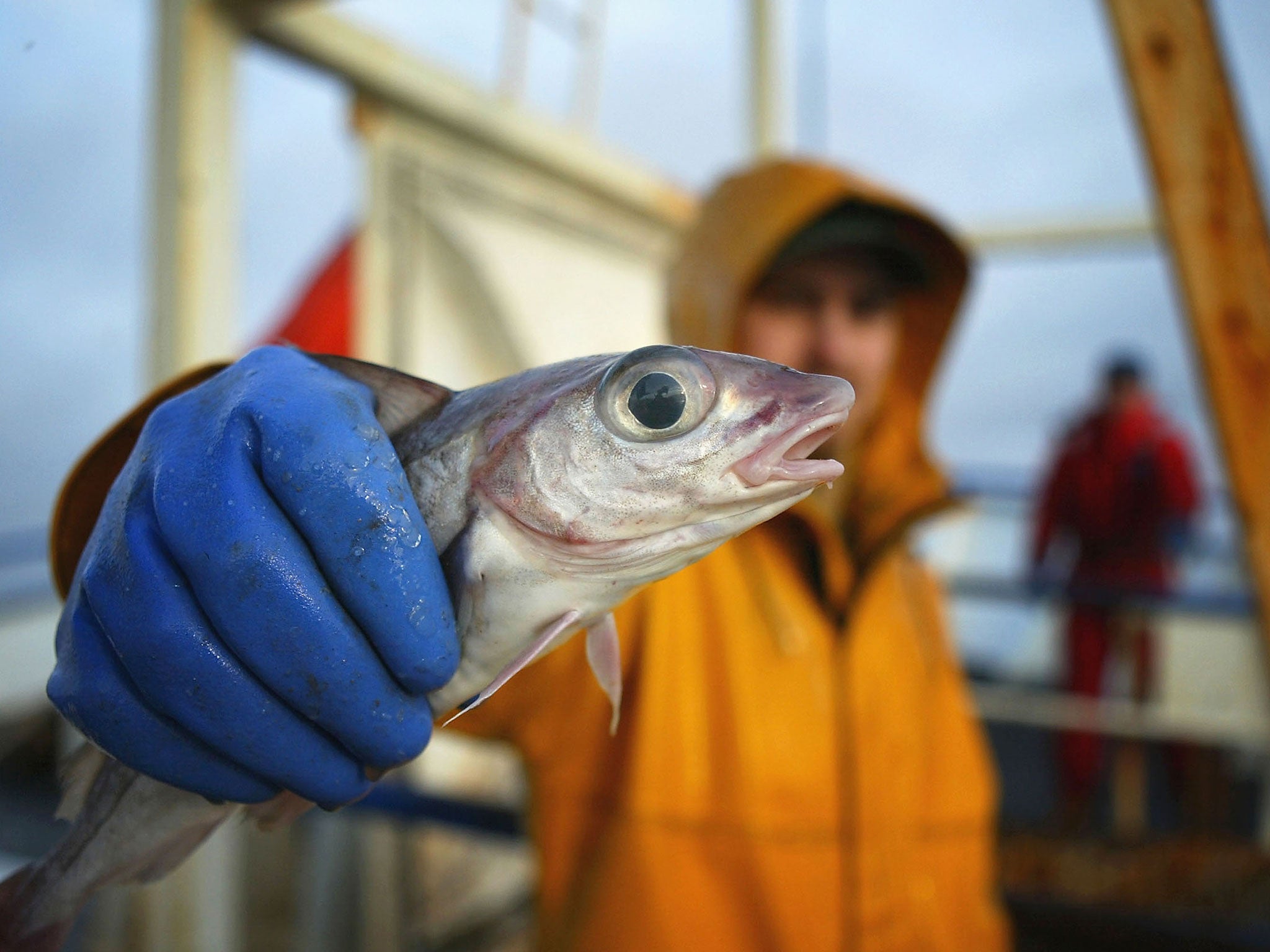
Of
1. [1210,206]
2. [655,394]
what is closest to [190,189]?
[655,394]

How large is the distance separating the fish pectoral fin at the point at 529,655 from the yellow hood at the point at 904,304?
1.16m

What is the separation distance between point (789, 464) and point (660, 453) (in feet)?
0.34

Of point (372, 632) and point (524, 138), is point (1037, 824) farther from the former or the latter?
point (524, 138)

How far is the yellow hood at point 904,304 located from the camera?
1.70 meters

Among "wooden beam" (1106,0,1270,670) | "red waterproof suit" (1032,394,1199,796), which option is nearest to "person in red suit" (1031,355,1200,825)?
"red waterproof suit" (1032,394,1199,796)

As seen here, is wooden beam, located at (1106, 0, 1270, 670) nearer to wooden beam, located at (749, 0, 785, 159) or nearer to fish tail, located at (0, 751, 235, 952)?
fish tail, located at (0, 751, 235, 952)

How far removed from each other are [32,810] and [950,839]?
4.93m

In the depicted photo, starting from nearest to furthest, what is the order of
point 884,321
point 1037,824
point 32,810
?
point 884,321 < point 1037,824 < point 32,810

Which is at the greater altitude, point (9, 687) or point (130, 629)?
point (130, 629)

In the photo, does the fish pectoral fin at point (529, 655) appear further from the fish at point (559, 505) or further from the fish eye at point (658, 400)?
the fish eye at point (658, 400)

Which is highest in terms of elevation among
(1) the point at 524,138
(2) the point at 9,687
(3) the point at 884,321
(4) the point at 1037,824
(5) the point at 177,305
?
(1) the point at 524,138

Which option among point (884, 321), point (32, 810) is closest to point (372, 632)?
point (884, 321)

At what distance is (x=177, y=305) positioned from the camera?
200cm

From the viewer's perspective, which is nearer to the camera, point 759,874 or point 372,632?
point 372,632
